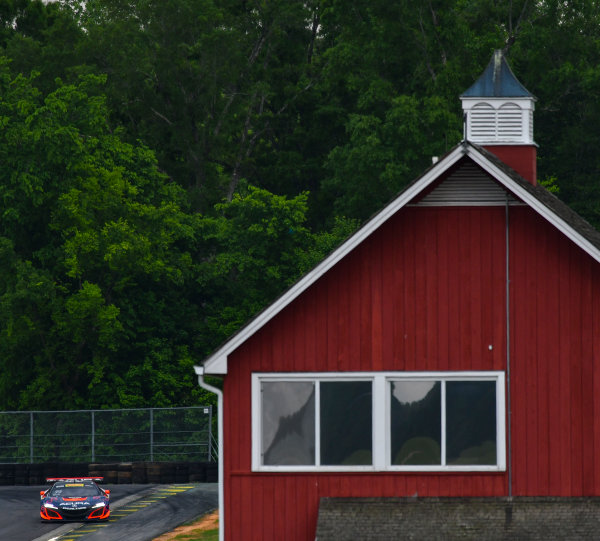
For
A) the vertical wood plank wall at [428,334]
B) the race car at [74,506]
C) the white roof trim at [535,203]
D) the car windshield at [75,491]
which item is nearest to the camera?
the white roof trim at [535,203]

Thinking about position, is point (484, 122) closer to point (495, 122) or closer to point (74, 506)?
point (495, 122)

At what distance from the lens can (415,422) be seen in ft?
68.3

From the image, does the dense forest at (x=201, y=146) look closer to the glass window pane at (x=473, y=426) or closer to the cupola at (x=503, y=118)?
the cupola at (x=503, y=118)

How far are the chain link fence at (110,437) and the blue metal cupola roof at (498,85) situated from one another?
30597mm

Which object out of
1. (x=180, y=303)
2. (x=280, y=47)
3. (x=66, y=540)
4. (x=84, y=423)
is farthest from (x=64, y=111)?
(x=66, y=540)

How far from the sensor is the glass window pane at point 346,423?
20.9 metres

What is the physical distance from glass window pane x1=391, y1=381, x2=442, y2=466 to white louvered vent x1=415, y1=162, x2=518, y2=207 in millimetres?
2884

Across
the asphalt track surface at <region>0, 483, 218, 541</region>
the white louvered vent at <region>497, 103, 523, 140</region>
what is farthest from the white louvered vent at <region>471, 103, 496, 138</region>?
the asphalt track surface at <region>0, 483, 218, 541</region>

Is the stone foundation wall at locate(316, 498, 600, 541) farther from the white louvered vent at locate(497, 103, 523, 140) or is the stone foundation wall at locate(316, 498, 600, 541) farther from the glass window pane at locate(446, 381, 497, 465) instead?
the white louvered vent at locate(497, 103, 523, 140)

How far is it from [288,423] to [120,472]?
29404 mm

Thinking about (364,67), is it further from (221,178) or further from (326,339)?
(326,339)

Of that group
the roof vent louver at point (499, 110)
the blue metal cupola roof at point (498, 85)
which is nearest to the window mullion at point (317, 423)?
the roof vent louver at point (499, 110)

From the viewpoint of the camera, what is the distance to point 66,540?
3591 cm

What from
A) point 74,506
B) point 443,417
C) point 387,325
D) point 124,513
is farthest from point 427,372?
point 124,513
